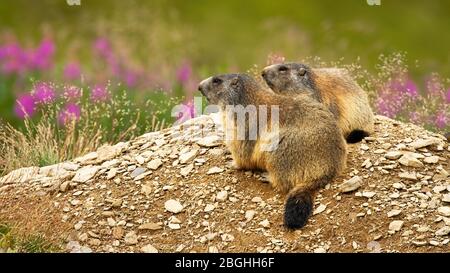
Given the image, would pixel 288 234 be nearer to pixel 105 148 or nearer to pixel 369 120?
pixel 369 120

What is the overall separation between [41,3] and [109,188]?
10.7 m

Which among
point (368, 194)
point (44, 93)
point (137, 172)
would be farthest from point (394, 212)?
point (44, 93)

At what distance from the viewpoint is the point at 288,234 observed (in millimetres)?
7465

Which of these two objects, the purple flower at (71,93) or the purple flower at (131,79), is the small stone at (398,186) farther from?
the purple flower at (131,79)

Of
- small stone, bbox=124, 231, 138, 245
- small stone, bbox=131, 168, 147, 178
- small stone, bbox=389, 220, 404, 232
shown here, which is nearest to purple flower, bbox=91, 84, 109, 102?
small stone, bbox=131, 168, 147, 178

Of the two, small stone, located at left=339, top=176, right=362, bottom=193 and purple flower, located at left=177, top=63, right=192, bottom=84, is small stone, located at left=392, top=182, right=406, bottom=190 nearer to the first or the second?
small stone, located at left=339, top=176, right=362, bottom=193

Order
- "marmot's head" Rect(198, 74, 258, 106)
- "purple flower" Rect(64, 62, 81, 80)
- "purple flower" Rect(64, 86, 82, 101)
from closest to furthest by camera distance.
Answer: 1. "marmot's head" Rect(198, 74, 258, 106)
2. "purple flower" Rect(64, 86, 82, 101)
3. "purple flower" Rect(64, 62, 81, 80)

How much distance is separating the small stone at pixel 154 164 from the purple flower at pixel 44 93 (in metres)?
1.95

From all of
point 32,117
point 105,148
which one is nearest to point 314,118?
point 105,148

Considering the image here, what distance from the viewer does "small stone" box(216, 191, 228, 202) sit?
796cm

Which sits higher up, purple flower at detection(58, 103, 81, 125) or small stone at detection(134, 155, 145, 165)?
purple flower at detection(58, 103, 81, 125)

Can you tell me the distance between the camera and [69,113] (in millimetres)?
9867

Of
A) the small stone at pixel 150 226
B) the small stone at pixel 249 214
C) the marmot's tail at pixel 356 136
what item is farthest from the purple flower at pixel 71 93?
the marmot's tail at pixel 356 136

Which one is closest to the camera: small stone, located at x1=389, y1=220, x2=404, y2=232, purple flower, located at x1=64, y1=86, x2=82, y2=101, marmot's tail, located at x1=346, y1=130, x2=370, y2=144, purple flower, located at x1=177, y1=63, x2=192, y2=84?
small stone, located at x1=389, y1=220, x2=404, y2=232
